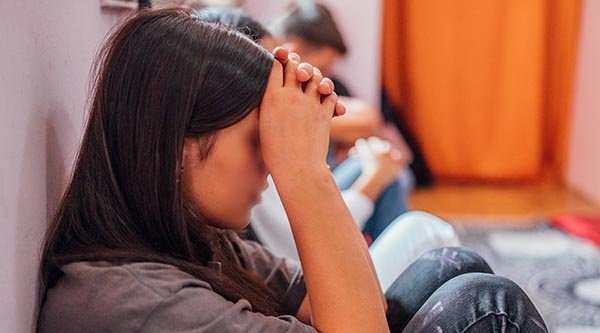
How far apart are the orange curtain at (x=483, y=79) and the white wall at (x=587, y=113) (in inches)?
A: 1.6

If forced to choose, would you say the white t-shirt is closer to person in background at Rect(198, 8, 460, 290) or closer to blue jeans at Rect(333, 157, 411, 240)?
person in background at Rect(198, 8, 460, 290)

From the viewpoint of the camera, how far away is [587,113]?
3402 mm

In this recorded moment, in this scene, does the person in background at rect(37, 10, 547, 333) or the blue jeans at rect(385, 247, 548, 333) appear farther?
the blue jeans at rect(385, 247, 548, 333)

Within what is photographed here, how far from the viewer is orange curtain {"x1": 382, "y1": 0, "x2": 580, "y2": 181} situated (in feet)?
11.3

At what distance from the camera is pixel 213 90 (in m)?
0.80

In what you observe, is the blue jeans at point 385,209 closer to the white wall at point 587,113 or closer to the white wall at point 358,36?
the white wall at point 358,36

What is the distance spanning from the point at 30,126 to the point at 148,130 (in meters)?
0.11

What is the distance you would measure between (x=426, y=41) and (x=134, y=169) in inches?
110

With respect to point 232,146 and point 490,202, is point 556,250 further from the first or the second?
point 232,146

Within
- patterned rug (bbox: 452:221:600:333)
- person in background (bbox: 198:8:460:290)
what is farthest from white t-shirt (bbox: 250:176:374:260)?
patterned rug (bbox: 452:221:600:333)

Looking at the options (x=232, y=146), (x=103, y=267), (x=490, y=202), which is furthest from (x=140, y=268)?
(x=490, y=202)

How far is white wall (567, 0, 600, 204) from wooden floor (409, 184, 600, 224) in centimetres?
7

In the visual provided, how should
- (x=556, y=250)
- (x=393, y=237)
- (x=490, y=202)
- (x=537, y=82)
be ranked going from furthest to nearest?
(x=537, y=82) → (x=490, y=202) → (x=556, y=250) → (x=393, y=237)

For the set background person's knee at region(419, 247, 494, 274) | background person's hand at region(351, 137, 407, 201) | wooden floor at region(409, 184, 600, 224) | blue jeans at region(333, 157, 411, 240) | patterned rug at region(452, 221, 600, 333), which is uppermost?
background person's knee at region(419, 247, 494, 274)
